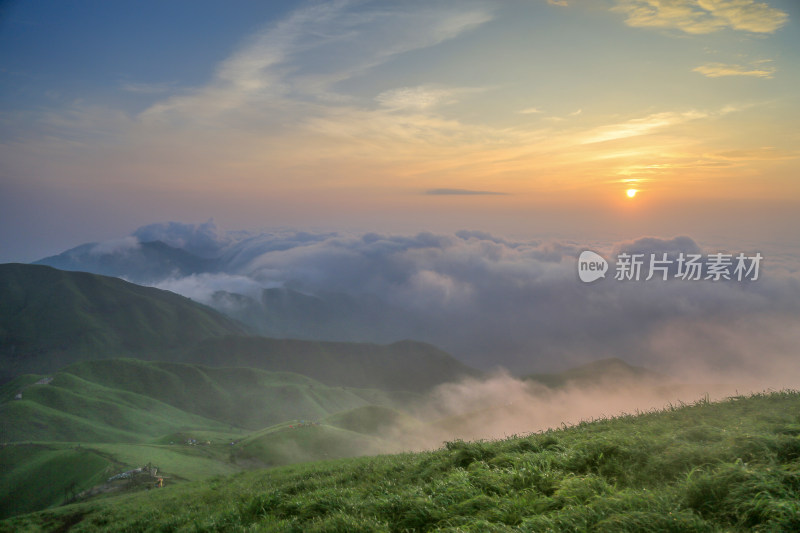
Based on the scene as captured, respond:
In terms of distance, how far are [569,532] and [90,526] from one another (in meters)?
25.5

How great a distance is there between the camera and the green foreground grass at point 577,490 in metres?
6.30

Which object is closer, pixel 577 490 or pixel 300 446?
pixel 577 490

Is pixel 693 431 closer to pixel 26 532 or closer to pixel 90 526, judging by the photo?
pixel 90 526

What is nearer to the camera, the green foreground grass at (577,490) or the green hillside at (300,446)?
the green foreground grass at (577,490)

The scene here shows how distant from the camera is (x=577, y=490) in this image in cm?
773

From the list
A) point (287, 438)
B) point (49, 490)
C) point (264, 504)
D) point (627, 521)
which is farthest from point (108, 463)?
point (627, 521)

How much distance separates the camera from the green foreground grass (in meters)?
6.30
